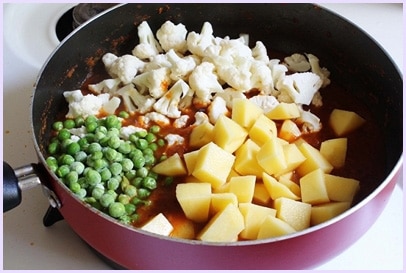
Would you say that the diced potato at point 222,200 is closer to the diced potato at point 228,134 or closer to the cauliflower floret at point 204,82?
the diced potato at point 228,134

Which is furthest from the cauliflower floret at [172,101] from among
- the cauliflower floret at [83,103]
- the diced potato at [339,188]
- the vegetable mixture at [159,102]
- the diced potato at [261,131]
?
the diced potato at [339,188]

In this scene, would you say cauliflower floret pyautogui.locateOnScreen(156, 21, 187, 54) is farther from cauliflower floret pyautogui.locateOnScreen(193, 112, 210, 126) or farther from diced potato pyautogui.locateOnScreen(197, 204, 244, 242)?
diced potato pyautogui.locateOnScreen(197, 204, 244, 242)

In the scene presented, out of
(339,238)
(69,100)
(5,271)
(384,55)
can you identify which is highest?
Answer: (384,55)

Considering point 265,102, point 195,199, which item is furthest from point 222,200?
point 265,102

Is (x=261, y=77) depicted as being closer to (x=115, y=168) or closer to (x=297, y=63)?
(x=297, y=63)

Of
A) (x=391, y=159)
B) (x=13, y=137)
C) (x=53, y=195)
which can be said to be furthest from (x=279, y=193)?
(x=13, y=137)

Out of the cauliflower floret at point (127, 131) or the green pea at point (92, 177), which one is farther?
the cauliflower floret at point (127, 131)

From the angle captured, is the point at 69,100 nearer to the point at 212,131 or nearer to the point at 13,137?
the point at 13,137
